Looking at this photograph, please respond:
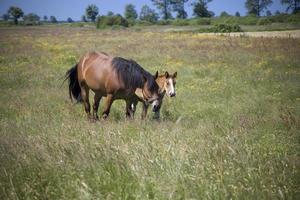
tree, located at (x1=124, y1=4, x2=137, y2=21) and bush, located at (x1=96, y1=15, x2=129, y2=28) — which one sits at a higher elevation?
tree, located at (x1=124, y1=4, x2=137, y2=21)

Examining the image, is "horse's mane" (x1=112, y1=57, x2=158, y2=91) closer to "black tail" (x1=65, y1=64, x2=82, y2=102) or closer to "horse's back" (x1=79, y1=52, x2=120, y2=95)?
"horse's back" (x1=79, y1=52, x2=120, y2=95)

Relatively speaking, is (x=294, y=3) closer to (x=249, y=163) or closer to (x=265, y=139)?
(x=265, y=139)

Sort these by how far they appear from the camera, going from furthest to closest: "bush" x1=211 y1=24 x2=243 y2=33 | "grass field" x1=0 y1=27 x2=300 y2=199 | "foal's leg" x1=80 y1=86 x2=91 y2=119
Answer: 1. "bush" x1=211 y1=24 x2=243 y2=33
2. "foal's leg" x1=80 y1=86 x2=91 y2=119
3. "grass field" x1=0 y1=27 x2=300 y2=199

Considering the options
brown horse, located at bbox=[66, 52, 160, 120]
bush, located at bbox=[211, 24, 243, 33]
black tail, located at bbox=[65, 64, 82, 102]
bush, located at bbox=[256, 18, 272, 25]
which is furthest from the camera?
bush, located at bbox=[256, 18, 272, 25]

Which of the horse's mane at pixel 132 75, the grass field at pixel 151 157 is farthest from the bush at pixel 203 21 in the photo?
the horse's mane at pixel 132 75

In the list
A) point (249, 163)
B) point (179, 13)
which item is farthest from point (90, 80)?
point (179, 13)

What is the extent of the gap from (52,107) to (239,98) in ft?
18.8

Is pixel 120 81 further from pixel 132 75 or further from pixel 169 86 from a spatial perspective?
pixel 169 86

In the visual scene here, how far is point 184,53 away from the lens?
76.3ft

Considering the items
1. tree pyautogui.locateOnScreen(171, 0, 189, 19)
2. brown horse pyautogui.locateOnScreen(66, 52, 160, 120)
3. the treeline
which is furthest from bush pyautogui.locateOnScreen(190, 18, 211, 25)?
brown horse pyautogui.locateOnScreen(66, 52, 160, 120)

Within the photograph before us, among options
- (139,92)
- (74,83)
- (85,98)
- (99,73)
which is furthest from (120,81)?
(74,83)

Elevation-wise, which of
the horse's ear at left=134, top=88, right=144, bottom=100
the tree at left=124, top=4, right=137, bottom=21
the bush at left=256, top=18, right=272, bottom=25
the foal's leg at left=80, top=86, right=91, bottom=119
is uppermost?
the tree at left=124, top=4, right=137, bottom=21

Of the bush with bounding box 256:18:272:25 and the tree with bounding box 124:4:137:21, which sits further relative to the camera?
the tree with bounding box 124:4:137:21

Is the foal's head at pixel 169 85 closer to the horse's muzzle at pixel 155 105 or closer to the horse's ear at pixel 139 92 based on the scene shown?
the horse's muzzle at pixel 155 105
